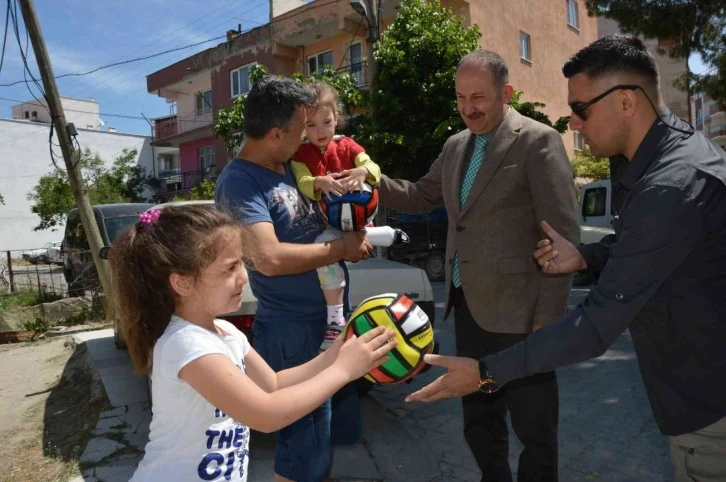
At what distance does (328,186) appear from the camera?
9.24ft

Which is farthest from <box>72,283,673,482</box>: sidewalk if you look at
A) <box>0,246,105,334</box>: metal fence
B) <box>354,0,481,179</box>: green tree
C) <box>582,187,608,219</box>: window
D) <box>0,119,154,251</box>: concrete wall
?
<box>0,119,154,251</box>: concrete wall

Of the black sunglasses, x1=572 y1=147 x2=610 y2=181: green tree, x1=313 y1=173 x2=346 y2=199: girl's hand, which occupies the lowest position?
x1=313 y1=173 x2=346 y2=199: girl's hand

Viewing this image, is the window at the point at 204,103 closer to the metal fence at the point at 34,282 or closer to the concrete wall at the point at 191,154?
the concrete wall at the point at 191,154

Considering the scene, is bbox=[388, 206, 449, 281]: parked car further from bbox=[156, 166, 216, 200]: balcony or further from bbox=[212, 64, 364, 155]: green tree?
bbox=[156, 166, 216, 200]: balcony

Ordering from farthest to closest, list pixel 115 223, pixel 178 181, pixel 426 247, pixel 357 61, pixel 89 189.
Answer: pixel 178 181 → pixel 89 189 → pixel 357 61 → pixel 426 247 → pixel 115 223

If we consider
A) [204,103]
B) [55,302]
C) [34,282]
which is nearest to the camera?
[55,302]

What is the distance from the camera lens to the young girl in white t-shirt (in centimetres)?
186

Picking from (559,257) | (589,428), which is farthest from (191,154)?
(559,257)

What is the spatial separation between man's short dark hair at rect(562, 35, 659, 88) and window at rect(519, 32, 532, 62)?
20508 mm

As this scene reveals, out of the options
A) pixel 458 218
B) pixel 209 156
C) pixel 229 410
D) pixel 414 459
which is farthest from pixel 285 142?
pixel 209 156

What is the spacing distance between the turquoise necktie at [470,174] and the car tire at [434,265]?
10.8 m

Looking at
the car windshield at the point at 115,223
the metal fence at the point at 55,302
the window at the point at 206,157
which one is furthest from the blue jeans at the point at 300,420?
the window at the point at 206,157

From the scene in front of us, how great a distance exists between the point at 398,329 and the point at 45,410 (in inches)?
204

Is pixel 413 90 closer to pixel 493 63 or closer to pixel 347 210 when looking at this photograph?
pixel 493 63
